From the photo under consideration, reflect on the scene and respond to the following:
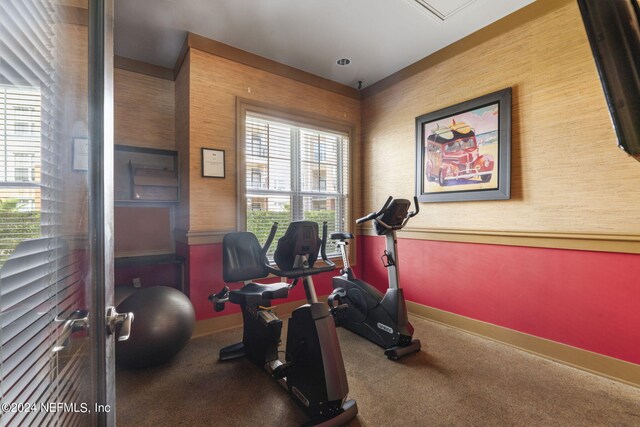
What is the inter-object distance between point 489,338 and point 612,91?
2.68 metres

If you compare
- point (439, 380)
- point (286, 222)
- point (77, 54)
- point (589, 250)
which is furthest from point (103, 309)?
point (589, 250)

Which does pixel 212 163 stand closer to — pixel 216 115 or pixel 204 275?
pixel 216 115

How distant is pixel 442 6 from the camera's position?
8.21ft

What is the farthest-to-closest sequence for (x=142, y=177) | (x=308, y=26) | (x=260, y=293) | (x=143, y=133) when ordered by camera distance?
(x=143, y=133)
(x=142, y=177)
(x=308, y=26)
(x=260, y=293)

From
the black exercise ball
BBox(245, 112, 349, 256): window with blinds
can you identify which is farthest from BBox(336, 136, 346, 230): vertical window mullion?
the black exercise ball

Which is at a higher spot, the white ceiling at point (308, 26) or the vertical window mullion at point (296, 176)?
the white ceiling at point (308, 26)

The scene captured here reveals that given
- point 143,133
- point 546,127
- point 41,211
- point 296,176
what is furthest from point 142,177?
point 546,127

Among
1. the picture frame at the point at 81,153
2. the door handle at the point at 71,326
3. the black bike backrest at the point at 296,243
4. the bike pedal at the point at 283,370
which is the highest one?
the picture frame at the point at 81,153

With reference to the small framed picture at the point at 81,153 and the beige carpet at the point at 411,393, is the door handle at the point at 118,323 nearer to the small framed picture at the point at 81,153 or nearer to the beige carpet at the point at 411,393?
the small framed picture at the point at 81,153

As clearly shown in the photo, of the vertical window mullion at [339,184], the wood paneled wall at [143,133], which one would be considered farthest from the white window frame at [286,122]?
the wood paneled wall at [143,133]

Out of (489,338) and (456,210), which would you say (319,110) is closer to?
(456,210)

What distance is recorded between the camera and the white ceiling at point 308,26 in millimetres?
2484

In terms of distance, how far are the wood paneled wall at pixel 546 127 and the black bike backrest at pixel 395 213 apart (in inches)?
31.5

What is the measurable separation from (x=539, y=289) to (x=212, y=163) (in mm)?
3351
